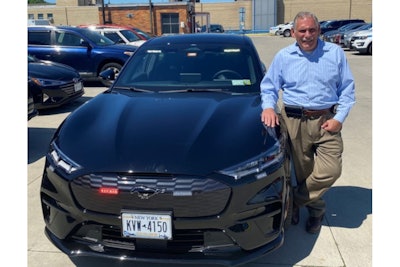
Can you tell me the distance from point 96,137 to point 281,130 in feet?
4.40

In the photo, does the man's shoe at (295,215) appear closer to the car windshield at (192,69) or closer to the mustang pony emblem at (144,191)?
the car windshield at (192,69)

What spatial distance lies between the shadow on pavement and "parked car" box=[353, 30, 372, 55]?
657 inches

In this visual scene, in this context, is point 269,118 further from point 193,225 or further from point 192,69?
point 192,69

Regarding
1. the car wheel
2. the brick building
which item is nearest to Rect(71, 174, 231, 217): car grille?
the brick building

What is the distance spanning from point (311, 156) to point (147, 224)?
4.98 ft

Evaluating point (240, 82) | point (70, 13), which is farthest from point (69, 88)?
point (70, 13)

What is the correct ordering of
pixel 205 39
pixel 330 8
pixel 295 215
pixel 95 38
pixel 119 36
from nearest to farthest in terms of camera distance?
1. pixel 295 215
2. pixel 205 39
3. pixel 95 38
4. pixel 119 36
5. pixel 330 8

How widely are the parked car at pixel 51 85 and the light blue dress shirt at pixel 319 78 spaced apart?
5.66 metres

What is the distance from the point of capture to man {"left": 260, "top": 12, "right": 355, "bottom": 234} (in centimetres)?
295

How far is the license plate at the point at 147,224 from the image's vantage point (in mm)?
2369

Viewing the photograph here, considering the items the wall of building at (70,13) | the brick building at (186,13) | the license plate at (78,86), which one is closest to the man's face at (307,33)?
the license plate at (78,86)

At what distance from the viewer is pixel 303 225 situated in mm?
3498
